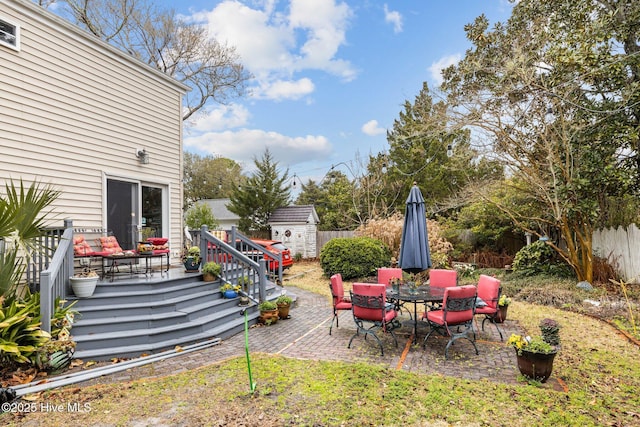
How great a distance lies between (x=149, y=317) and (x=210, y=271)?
62.7 inches

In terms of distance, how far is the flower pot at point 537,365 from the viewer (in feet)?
12.5

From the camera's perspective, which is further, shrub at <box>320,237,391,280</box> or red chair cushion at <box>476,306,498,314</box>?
shrub at <box>320,237,391,280</box>

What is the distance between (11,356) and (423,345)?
537 centimetres

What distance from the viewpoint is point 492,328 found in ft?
20.2

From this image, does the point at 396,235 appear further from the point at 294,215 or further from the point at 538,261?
the point at 294,215

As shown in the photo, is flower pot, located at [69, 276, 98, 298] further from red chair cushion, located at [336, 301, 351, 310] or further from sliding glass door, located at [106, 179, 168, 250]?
red chair cushion, located at [336, 301, 351, 310]

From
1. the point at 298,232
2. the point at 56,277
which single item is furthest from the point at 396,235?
the point at 56,277

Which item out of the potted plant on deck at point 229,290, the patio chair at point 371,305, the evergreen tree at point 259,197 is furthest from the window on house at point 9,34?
the evergreen tree at point 259,197

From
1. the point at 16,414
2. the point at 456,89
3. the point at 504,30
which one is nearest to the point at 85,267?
the point at 16,414

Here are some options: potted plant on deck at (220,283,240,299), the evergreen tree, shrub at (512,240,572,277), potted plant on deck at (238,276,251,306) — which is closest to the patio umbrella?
potted plant on deck at (238,276,251,306)

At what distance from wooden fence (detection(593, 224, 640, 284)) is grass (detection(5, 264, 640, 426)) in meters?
5.01

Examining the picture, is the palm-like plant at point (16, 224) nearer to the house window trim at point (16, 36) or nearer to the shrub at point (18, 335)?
the shrub at point (18, 335)

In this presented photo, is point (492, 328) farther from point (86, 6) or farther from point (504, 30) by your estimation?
point (86, 6)

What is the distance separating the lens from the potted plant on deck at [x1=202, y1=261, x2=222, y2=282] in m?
6.71
